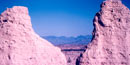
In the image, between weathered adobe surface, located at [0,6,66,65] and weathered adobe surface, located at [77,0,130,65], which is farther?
weathered adobe surface, located at [77,0,130,65]

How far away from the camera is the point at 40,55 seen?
20484 millimetres

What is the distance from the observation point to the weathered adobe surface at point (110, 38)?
20484 millimetres

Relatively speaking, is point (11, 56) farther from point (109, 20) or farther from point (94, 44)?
point (109, 20)

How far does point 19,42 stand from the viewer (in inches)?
749

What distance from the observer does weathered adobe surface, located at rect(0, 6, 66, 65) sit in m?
18.2

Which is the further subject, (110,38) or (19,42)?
(110,38)

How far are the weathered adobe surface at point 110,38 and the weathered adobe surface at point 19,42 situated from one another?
3854 millimetres

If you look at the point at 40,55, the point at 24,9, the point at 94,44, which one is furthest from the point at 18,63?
the point at 94,44

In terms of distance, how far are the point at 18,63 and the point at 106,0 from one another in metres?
9.86

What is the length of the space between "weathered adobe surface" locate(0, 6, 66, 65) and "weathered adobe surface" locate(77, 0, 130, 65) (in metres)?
3.85

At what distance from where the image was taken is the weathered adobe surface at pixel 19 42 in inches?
717

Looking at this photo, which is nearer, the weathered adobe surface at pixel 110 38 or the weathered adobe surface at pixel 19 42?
the weathered adobe surface at pixel 19 42

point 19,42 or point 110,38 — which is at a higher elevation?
point 19,42

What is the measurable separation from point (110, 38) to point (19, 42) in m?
7.95
